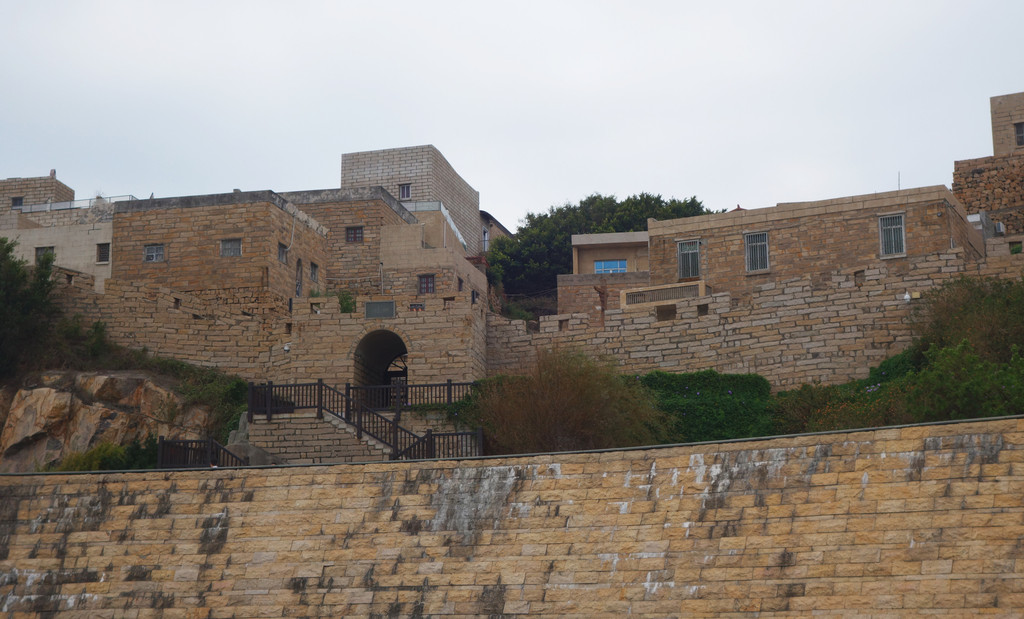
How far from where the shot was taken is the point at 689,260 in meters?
33.1

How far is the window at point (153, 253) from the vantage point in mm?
34594

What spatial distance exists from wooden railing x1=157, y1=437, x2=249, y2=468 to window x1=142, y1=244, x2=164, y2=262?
1179 cm

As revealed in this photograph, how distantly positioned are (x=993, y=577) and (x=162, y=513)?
12.0 metres

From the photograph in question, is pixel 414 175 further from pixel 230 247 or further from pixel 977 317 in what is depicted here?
pixel 977 317

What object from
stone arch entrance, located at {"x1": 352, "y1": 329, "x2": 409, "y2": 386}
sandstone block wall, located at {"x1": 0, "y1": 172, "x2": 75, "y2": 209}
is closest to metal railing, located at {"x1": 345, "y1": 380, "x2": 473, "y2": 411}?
stone arch entrance, located at {"x1": 352, "y1": 329, "x2": 409, "y2": 386}

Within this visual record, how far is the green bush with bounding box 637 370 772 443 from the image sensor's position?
2539 cm

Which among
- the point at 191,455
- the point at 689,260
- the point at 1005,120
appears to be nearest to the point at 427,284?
the point at 689,260

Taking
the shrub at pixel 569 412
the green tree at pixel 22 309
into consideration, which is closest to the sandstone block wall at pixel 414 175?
the green tree at pixel 22 309

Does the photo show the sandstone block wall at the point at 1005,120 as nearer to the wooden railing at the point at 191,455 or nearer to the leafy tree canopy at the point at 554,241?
the leafy tree canopy at the point at 554,241

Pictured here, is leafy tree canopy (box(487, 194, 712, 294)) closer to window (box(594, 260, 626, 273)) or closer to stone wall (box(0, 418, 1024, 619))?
window (box(594, 260, 626, 273))

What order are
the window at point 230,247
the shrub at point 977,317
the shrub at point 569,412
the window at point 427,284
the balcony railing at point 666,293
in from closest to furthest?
the shrub at point 977,317 < the shrub at point 569,412 < the balcony railing at point 666,293 < the window at point 230,247 < the window at point 427,284

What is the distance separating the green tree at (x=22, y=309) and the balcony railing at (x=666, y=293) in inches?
577

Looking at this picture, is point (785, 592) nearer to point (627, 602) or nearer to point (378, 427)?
point (627, 602)

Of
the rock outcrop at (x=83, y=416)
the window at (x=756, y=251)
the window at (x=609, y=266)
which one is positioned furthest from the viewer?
the window at (x=609, y=266)
